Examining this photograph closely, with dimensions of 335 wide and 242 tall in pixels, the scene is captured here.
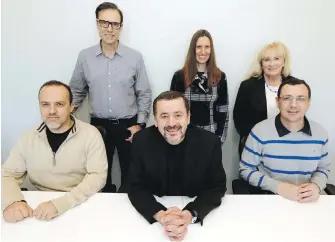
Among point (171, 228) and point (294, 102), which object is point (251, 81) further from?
point (171, 228)

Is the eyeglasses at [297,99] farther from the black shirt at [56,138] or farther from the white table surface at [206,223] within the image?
the black shirt at [56,138]

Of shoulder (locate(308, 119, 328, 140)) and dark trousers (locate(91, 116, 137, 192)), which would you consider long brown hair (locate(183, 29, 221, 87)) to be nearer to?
dark trousers (locate(91, 116, 137, 192))

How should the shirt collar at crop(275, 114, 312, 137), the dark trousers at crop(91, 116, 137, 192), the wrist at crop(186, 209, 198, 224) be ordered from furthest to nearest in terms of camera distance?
the dark trousers at crop(91, 116, 137, 192), the shirt collar at crop(275, 114, 312, 137), the wrist at crop(186, 209, 198, 224)

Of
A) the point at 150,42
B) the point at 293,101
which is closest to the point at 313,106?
the point at 293,101

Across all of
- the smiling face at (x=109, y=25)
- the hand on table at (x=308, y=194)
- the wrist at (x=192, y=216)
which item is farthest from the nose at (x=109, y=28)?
the hand on table at (x=308, y=194)

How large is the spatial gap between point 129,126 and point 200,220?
1359 millimetres

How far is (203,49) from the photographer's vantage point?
2727 mm

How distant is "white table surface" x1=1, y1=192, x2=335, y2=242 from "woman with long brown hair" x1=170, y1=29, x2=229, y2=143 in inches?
40.3

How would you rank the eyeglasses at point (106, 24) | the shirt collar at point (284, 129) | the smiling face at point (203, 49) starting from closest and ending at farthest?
the shirt collar at point (284, 129) < the eyeglasses at point (106, 24) < the smiling face at point (203, 49)

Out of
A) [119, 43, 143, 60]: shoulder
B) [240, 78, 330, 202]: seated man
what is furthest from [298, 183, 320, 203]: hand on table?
[119, 43, 143, 60]: shoulder

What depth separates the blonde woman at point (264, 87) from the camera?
2.78 m

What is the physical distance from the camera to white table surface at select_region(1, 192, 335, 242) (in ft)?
5.16

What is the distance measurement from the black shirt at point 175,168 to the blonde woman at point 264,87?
35.5 inches

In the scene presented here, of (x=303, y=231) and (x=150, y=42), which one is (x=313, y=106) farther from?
(x=303, y=231)
